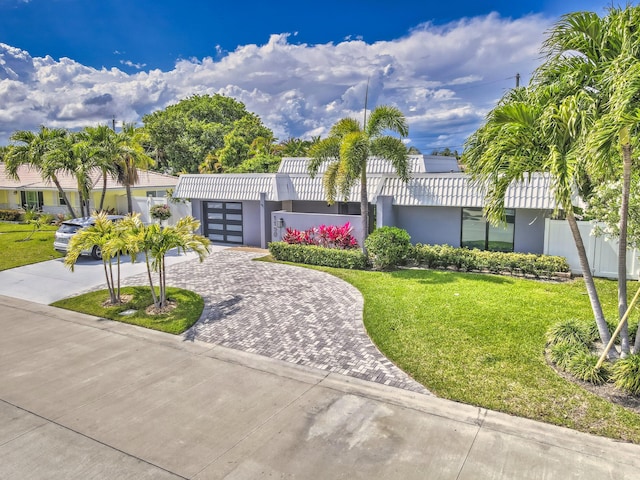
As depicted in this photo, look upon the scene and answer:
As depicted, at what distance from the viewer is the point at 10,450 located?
18.6ft

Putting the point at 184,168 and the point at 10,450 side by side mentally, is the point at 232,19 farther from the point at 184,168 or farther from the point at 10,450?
the point at 184,168

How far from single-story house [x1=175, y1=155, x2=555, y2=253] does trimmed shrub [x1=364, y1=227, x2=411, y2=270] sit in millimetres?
1670

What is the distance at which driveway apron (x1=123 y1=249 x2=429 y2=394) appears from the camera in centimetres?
819

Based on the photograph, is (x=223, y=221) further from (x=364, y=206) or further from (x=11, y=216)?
(x=11, y=216)

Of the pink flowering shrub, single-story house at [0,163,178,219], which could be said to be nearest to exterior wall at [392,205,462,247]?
the pink flowering shrub

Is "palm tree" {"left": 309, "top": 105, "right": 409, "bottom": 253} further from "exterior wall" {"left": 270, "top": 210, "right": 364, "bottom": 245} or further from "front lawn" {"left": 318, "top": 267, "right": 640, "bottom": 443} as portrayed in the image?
"front lawn" {"left": 318, "top": 267, "right": 640, "bottom": 443}

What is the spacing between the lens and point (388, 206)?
1648 centimetres

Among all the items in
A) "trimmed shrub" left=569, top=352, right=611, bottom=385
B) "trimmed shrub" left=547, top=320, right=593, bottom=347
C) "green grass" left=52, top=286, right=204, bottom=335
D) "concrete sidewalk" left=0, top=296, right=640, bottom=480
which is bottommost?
"concrete sidewalk" left=0, top=296, right=640, bottom=480

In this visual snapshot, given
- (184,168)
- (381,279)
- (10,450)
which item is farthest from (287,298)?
(184,168)

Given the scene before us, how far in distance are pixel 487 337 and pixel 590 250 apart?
6.48 metres

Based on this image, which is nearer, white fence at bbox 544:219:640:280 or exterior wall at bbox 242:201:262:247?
white fence at bbox 544:219:640:280

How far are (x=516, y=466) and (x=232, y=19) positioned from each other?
19.2m

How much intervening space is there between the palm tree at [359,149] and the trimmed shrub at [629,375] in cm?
921

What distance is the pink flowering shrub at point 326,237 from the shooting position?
16.4 m
